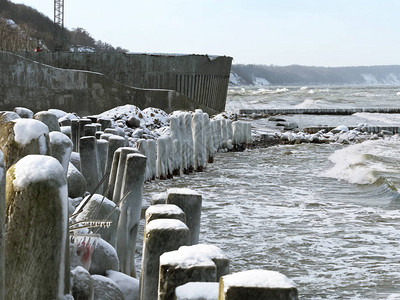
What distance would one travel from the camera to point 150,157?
11547 mm

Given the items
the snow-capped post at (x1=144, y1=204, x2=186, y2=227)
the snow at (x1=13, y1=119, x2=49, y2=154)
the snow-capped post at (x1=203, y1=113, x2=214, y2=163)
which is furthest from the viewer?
the snow-capped post at (x1=203, y1=113, x2=214, y2=163)

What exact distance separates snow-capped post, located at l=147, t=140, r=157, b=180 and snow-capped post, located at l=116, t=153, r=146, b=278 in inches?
218

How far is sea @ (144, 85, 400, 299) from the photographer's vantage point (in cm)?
680

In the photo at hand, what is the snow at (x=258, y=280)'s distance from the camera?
5.81ft

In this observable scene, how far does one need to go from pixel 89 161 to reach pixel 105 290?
433cm

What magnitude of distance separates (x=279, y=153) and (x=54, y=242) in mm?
16259

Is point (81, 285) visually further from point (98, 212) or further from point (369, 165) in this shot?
point (369, 165)

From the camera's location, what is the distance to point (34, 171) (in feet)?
7.41

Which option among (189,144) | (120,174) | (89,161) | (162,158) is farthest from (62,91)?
(120,174)

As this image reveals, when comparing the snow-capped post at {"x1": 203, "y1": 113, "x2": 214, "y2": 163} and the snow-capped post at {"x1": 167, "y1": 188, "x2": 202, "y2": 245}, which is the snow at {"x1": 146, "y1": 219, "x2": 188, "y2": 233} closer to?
the snow-capped post at {"x1": 167, "y1": 188, "x2": 202, "y2": 245}

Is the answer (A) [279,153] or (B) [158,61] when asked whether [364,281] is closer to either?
(A) [279,153]

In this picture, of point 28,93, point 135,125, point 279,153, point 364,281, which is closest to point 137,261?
point 364,281

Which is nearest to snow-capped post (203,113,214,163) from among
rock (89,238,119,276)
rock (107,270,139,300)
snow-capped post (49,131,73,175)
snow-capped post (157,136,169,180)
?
snow-capped post (157,136,169,180)

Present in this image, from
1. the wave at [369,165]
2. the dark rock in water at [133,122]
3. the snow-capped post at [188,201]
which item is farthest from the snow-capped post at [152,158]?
the snow-capped post at [188,201]
